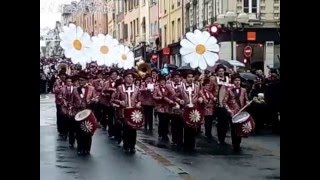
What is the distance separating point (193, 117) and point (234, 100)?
3.54 ft

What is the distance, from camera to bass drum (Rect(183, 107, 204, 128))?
1352 centimetres

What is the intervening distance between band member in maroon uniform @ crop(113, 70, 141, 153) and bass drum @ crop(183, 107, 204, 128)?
100 centimetres

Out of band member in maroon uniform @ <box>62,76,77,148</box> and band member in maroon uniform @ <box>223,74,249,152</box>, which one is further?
band member in maroon uniform @ <box>223,74,249,152</box>

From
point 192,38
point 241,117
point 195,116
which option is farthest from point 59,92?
point 241,117

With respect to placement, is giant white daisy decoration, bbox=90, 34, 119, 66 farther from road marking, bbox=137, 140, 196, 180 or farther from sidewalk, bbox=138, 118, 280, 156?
road marking, bbox=137, 140, 196, 180

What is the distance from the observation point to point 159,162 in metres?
11.8

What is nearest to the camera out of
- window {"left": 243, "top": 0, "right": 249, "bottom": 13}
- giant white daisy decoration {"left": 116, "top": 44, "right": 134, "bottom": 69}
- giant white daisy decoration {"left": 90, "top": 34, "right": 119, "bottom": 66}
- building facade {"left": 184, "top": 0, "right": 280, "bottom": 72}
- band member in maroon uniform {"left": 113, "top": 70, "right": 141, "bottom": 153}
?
band member in maroon uniform {"left": 113, "top": 70, "right": 141, "bottom": 153}

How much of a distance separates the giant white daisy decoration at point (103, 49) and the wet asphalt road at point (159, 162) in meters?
1.83

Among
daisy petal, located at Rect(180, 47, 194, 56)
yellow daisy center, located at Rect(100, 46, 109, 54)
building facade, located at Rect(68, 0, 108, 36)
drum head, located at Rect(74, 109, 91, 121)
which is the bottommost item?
drum head, located at Rect(74, 109, 91, 121)

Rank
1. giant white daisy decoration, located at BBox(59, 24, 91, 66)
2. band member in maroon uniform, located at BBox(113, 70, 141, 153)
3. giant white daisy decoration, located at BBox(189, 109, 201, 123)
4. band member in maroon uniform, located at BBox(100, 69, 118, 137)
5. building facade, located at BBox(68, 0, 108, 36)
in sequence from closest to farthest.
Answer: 1. giant white daisy decoration, located at BBox(59, 24, 91, 66)
2. band member in maroon uniform, located at BBox(113, 70, 141, 153)
3. giant white daisy decoration, located at BBox(189, 109, 201, 123)
4. band member in maroon uniform, located at BBox(100, 69, 118, 137)
5. building facade, located at BBox(68, 0, 108, 36)

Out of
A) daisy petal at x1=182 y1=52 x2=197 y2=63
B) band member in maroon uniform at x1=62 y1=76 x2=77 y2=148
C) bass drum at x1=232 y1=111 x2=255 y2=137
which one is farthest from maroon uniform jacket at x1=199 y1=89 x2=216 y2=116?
band member in maroon uniform at x1=62 y1=76 x2=77 y2=148

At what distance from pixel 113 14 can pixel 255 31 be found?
26.6 feet
